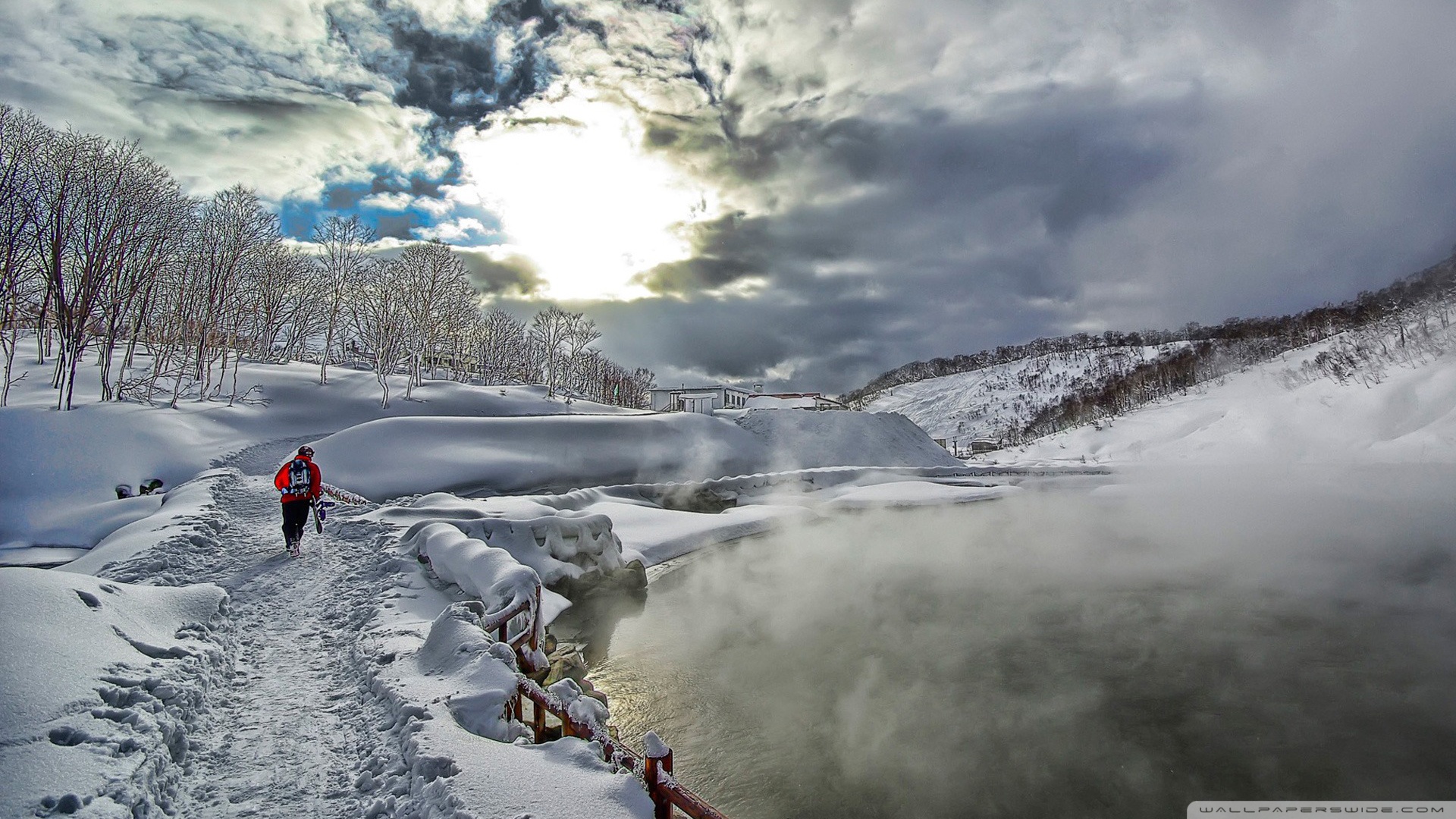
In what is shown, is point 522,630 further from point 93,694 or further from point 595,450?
point 595,450

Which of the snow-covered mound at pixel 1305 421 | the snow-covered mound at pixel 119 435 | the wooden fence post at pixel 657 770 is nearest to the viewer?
the wooden fence post at pixel 657 770

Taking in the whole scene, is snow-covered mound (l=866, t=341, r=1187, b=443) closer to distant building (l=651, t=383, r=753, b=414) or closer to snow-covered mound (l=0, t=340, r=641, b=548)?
distant building (l=651, t=383, r=753, b=414)

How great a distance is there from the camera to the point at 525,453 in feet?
99.7

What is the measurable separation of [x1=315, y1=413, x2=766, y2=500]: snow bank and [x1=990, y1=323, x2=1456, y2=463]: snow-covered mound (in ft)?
180

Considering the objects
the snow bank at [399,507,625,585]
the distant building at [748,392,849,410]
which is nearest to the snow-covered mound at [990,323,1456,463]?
the distant building at [748,392,849,410]

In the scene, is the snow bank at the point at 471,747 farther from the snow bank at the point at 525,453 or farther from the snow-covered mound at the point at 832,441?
the snow-covered mound at the point at 832,441

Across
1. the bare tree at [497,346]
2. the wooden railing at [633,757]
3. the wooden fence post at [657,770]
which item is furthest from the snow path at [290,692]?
the bare tree at [497,346]

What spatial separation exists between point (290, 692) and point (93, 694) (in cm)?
180

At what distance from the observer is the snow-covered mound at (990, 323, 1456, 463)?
55188mm

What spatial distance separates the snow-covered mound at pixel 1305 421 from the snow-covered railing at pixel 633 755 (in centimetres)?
7071

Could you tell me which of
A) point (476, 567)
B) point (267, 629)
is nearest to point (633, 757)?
point (476, 567)

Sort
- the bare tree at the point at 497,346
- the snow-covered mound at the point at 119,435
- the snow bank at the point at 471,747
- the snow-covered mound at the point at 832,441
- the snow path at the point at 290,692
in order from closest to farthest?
the snow bank at the point at 471,747 < the snow path at the point at 290,692 < the snow-covered mound at the point at 119,435 < the snow-covered mound at the point at 832,441 < the bare tree at the point at 497,346

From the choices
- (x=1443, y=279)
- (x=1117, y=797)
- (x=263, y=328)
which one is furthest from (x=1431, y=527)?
(x=1443, y=279)

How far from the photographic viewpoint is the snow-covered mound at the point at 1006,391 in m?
143
